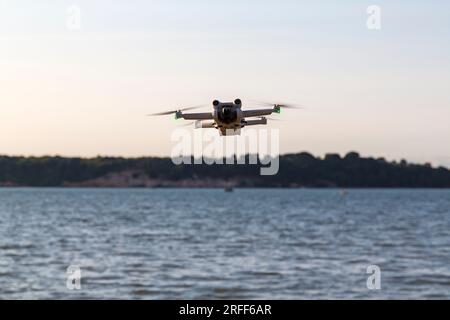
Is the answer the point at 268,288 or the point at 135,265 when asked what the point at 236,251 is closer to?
the point at 135,265

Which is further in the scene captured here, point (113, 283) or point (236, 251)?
point (236, 251)
